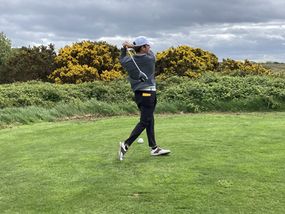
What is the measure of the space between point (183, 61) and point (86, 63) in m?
4.76

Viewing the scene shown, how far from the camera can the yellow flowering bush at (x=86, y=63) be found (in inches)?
939

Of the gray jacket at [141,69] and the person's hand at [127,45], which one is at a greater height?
the person's hand at [127,45]

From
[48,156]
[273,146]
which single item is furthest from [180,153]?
[48,156]

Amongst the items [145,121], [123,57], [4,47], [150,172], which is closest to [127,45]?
[123,57]

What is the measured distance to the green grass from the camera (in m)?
6.19

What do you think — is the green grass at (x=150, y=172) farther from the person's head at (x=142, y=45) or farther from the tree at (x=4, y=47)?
the tree at (x=4, y=47)

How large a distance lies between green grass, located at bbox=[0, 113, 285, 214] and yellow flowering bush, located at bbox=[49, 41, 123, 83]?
39.1 ft

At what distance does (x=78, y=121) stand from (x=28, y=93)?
3870mm

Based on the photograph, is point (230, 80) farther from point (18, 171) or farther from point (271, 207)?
point (271, 207)

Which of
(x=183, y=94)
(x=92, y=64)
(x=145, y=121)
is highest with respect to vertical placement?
(x=92, y=64)

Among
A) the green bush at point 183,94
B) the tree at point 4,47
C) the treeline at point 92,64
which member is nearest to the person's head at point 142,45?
the green bush at point 183,94

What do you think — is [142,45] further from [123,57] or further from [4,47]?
[4,47]

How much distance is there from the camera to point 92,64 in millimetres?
24797

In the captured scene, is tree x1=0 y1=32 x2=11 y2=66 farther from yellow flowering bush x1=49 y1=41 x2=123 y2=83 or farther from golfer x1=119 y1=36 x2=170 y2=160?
golfer x1=119 y1=36 x2=170 y2=160
